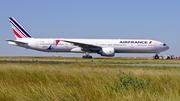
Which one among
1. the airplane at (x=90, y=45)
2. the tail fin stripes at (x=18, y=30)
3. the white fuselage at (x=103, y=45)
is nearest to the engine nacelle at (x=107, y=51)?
the airplane at (x=90, y=45)

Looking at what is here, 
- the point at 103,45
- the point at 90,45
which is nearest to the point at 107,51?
the point at 90,45

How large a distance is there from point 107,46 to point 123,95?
166ft

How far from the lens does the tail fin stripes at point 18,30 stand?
2480 inches

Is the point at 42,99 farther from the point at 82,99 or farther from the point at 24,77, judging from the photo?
the point at 24,77

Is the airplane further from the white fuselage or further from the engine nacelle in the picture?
the engine nacelle

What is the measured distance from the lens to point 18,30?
6341 centimetres

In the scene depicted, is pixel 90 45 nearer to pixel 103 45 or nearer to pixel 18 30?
pixel 103 45

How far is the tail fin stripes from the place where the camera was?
63000 millimetres

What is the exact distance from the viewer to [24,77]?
13.4 meters

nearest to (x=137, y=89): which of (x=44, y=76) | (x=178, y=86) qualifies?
(x=178, y=86)

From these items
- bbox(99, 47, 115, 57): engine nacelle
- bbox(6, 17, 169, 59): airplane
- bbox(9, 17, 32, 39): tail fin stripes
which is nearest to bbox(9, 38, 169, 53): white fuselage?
bbox(6, 17, 169, 59): airplane

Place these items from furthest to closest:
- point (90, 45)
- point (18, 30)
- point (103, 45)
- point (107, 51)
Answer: point (18, 30) < point (103, 45) < point (90, 45) < point (107, 51)

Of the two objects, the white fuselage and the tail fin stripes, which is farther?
the tail fin stripes

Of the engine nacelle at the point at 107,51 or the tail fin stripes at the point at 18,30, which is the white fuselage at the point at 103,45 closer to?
the engine nacelle at the point at 107,51
